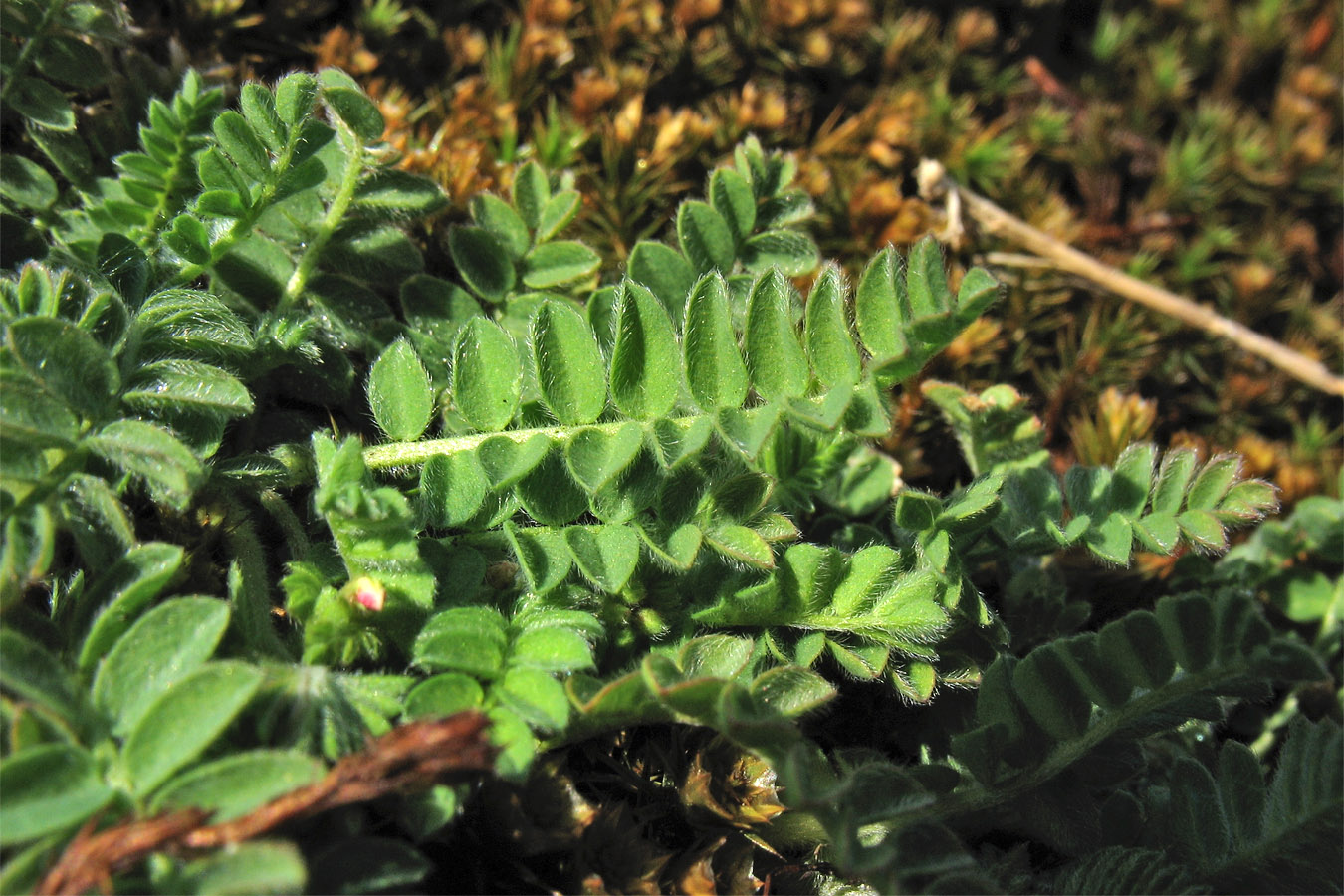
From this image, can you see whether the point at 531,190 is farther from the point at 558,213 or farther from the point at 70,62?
the point at 70,62

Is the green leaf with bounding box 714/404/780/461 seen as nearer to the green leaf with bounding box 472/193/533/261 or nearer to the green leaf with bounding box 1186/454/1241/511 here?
the green leaf with bounding box 472/193/533/261

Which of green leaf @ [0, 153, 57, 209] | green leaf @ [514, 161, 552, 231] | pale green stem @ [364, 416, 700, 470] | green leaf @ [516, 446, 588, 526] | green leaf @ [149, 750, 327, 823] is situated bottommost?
green leaf @ [516, 446, 588, 526]

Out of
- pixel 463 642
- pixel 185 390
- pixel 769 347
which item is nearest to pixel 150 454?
pixel 185 390

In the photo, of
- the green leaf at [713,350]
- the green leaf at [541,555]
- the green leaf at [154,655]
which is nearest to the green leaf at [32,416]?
the green leaf at [154,655]

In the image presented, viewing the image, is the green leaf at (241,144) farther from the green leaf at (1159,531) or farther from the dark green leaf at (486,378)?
the green leaf at (1159,531)

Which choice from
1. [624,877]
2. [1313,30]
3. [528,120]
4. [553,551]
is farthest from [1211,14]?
[624,877]

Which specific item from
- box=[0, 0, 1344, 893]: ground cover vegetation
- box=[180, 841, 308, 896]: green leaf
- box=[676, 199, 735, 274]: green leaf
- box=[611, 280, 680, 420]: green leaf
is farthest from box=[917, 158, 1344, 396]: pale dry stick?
box=[180, 841, 308, 896]: green leaf

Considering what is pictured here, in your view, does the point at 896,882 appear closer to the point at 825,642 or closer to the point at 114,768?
the point at 825,642
